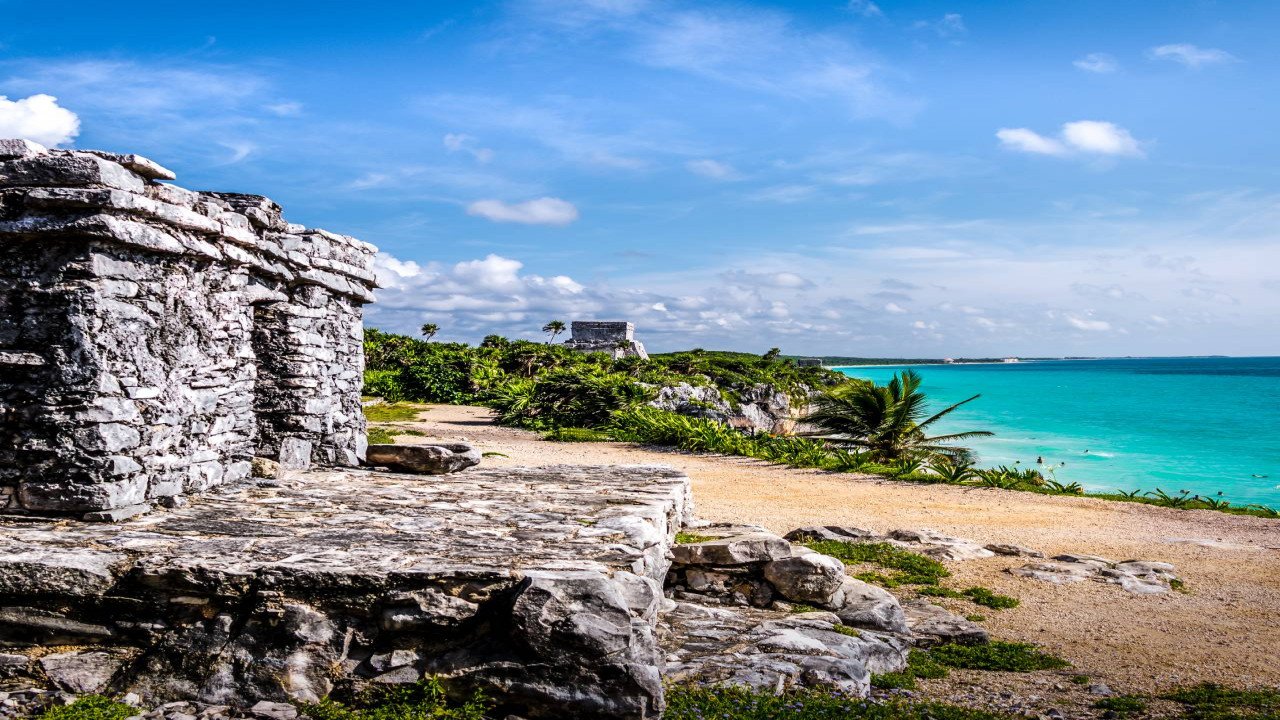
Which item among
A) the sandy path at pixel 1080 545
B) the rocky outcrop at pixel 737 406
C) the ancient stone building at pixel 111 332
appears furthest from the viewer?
the rocky outcrop at pixel 737 406

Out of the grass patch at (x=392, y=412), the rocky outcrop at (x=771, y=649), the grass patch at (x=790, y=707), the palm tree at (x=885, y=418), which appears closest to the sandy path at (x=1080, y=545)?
the rocky outcrop at (x=771, y=649)

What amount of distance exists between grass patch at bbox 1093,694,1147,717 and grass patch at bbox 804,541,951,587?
2.82m

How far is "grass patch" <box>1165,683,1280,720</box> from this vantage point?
16.1ft

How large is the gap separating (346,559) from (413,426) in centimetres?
1496

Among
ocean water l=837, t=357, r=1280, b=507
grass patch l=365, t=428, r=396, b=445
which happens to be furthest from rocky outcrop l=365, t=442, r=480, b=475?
ocean water l=837, t=357, r=1280, b=507

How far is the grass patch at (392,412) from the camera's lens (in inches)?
813

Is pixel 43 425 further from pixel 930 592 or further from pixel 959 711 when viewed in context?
pixel 930 592

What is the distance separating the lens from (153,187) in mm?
6133

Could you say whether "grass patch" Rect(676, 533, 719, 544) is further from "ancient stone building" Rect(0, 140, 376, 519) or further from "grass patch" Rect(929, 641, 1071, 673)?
"ancient stone building" Rect(0, 140, 376, 519)

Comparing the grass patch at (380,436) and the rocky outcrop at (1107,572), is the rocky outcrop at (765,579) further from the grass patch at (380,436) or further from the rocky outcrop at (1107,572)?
the grass patch at (380,436)

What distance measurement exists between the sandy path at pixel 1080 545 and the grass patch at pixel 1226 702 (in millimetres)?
216

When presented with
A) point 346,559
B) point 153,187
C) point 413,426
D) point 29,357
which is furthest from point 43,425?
point 413,426

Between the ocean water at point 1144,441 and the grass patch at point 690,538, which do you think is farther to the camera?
the ocean water at point 1144,441

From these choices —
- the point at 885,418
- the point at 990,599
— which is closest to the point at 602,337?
the point at 885,418
